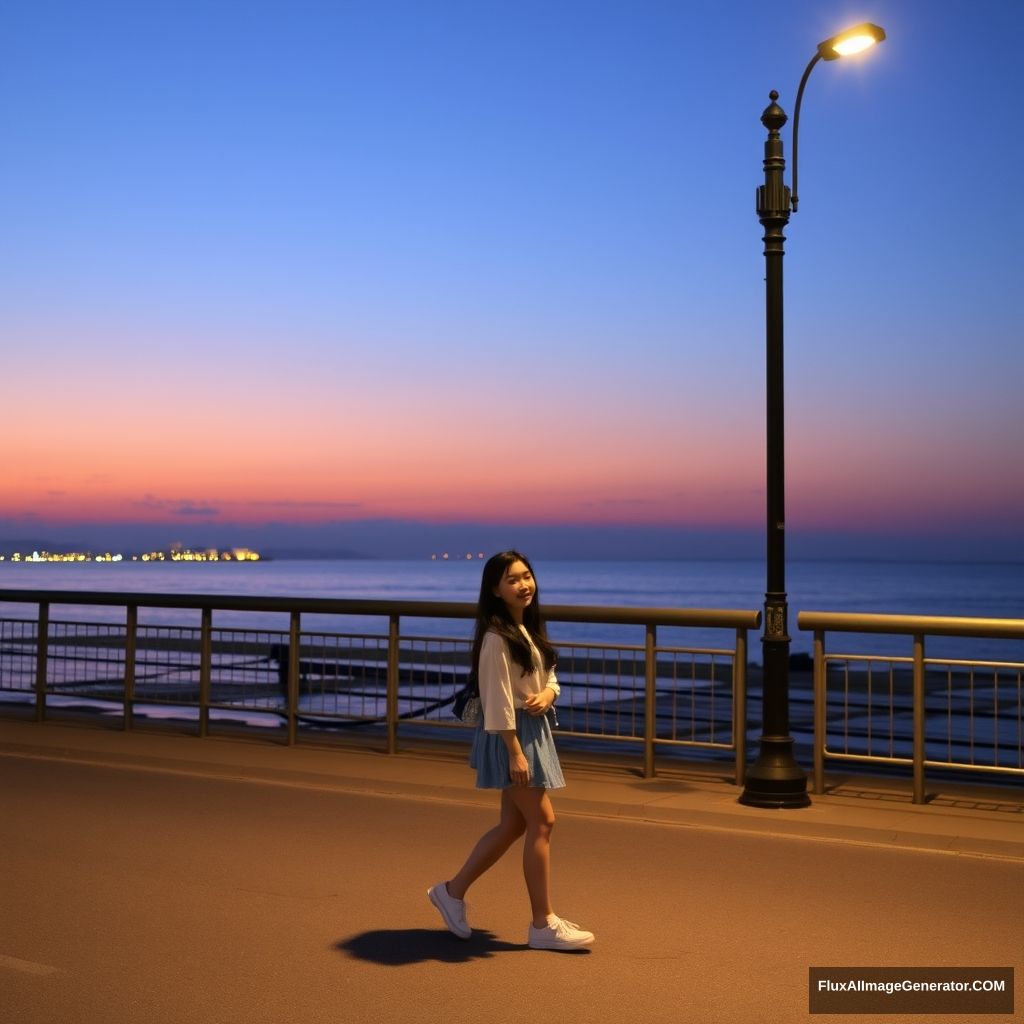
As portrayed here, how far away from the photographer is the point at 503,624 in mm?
6207

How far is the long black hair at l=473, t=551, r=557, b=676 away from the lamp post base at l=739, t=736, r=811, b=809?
421 centimetres

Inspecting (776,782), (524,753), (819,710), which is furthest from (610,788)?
(524,753)

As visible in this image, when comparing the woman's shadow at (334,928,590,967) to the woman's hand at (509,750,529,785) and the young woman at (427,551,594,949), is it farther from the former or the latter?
the woman's hand at (509,750,529,785)

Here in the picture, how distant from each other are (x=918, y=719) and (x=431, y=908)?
4588 millimetres

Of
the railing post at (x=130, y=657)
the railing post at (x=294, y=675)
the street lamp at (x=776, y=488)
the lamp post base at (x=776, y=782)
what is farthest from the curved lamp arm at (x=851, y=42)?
the railing post at (x=130, y=657)

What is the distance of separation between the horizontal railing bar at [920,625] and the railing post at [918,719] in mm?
106

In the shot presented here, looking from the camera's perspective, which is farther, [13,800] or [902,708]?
[902,708]

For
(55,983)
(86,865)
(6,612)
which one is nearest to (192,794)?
(86,865)

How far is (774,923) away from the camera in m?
6.89

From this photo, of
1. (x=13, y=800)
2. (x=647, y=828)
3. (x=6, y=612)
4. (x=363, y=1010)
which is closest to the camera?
(x=363, y=1010)

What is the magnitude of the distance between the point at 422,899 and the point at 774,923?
181cm

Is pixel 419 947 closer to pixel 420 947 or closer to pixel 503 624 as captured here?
pixel 420 947

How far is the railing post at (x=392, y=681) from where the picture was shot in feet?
41.4

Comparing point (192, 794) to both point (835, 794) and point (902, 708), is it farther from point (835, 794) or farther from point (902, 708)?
point (902, 708)
